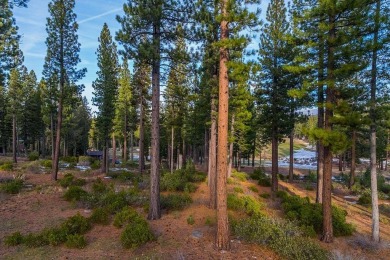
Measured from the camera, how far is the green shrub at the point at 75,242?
30.5 ft

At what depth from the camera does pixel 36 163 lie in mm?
28562

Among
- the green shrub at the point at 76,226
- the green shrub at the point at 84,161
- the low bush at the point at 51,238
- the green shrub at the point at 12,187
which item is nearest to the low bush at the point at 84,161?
the green shrub at the point at 84,161

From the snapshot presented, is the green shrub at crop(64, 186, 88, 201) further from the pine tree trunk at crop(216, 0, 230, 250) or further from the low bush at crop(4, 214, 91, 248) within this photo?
the pine tree trunk at crop(216, 0, 230, 250)

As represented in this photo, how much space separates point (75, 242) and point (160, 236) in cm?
303

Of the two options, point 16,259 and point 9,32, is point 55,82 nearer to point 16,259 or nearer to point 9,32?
point 9,32

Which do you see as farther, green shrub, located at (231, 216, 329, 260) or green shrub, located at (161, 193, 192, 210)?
green shrub, located at (161, 193, 192, 210)

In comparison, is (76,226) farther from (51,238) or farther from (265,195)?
(265,195)

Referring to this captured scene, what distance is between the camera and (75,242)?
929 cm

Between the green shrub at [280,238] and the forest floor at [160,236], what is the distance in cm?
29

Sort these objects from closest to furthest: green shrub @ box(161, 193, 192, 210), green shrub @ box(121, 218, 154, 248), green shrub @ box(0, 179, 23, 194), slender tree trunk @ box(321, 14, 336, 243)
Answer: green shrub @ box(121, 218, 154, 248) < slender tree trunk @ box(321, 14, 336, 243) < green shrub @ box(161, 193, 192, 210) < green shrub @ box(0, 179, 23, 194)

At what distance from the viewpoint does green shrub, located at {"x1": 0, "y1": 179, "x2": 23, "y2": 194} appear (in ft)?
54.0

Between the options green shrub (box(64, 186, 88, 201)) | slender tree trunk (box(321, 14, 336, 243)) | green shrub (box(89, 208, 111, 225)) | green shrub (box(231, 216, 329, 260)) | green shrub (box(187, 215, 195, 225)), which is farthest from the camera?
green shrub (box(64, 186, 88, 201))

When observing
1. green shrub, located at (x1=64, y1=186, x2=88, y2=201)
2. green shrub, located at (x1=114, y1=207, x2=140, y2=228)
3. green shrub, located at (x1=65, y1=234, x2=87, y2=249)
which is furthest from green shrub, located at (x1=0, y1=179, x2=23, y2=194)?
green shrub, located at (x1=65, y1=234, x2=87, y2=249)

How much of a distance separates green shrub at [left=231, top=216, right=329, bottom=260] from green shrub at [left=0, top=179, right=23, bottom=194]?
46.7 feet
